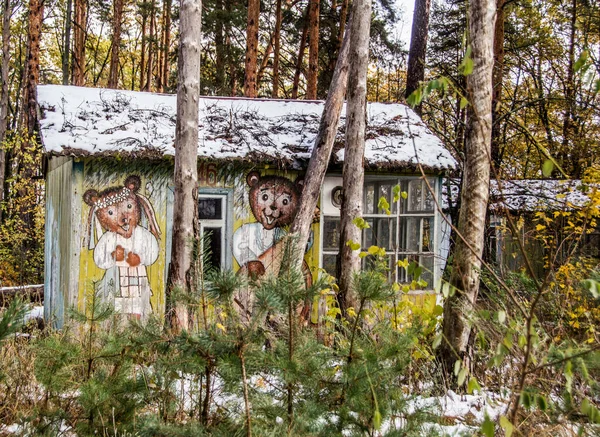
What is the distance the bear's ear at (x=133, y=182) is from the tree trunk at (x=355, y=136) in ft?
9.48

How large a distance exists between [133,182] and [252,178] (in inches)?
64.1

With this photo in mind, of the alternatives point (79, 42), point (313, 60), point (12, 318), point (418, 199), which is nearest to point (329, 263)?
point (418, 199)

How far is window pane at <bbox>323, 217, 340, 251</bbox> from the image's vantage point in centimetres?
898

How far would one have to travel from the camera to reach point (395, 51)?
62.3 ft

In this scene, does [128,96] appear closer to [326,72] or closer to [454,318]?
[454,318]

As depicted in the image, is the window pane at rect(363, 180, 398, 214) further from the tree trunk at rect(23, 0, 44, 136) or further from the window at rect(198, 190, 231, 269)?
the tree trunk at rect(23, 0, 44, 136)

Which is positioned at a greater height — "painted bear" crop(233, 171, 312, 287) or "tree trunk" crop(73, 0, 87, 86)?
"tree trunk" crop(73, 0, 87, 86)

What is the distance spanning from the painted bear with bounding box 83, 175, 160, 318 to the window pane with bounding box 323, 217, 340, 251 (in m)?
2.40

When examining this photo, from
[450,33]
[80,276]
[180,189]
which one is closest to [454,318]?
[180,189]

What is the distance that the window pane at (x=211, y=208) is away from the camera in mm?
8562

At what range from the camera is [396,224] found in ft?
29.8

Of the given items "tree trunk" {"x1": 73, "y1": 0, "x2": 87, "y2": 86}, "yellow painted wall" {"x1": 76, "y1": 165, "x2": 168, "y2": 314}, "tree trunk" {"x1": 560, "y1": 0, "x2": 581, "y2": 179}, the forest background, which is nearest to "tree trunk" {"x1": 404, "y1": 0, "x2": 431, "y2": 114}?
the forest background

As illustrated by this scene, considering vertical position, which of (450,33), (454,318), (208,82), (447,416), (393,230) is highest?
(450,33)

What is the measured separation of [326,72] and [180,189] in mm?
13949
